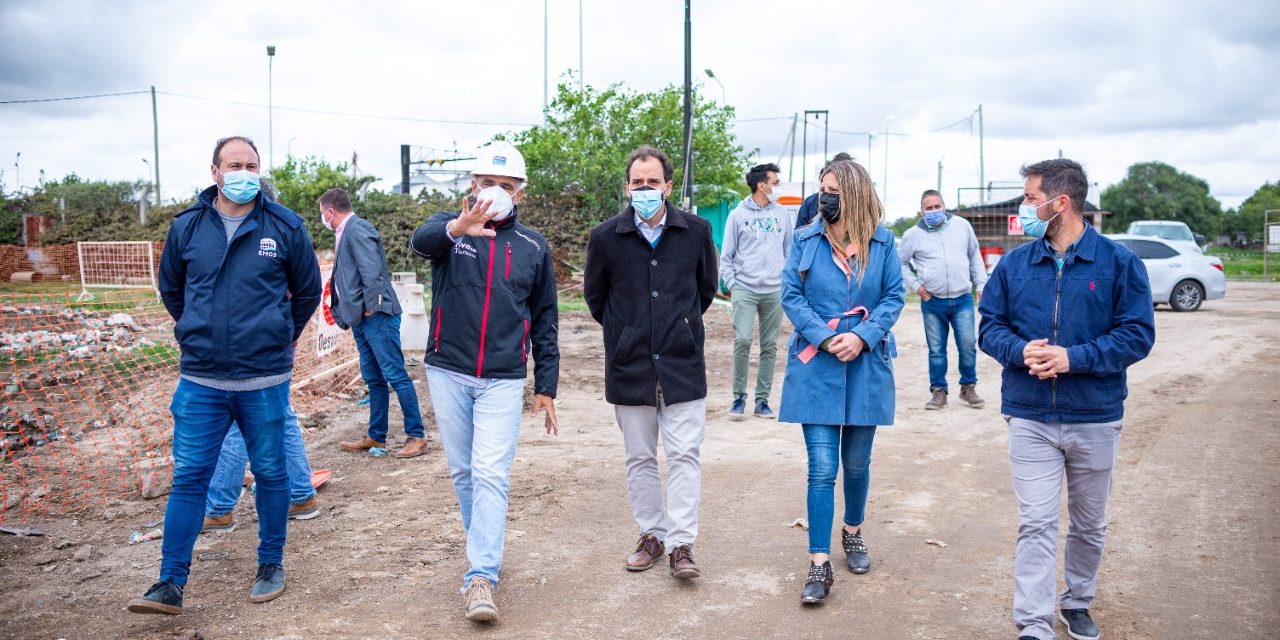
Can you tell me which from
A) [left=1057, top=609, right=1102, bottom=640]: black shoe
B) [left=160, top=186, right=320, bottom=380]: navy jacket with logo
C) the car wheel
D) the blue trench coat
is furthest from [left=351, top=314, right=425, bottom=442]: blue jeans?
the car wheel

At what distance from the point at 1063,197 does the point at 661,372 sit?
6.29 feet

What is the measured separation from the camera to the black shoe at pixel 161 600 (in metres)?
4.03

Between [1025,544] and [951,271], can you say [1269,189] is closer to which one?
[951,271]

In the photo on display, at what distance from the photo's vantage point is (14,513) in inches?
230

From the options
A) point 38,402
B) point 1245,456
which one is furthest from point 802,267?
point 38,402

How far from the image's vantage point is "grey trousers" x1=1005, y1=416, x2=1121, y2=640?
379cm

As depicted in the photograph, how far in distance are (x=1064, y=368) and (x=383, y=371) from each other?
504cm

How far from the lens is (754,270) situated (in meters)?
8.53

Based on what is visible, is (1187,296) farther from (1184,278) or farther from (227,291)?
(227,291)

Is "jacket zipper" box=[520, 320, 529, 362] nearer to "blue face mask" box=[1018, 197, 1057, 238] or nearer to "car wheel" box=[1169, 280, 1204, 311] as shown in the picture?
"blue face mask" box=[1018, 197, 1057, 238]

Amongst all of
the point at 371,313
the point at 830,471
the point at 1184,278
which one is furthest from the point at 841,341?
the point at 1184,278

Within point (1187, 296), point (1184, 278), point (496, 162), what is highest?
point (496, 162)

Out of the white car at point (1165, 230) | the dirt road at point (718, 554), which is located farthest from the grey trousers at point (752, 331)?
the white car at point (1165, 230)

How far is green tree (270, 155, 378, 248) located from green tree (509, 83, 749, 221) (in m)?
6.25
